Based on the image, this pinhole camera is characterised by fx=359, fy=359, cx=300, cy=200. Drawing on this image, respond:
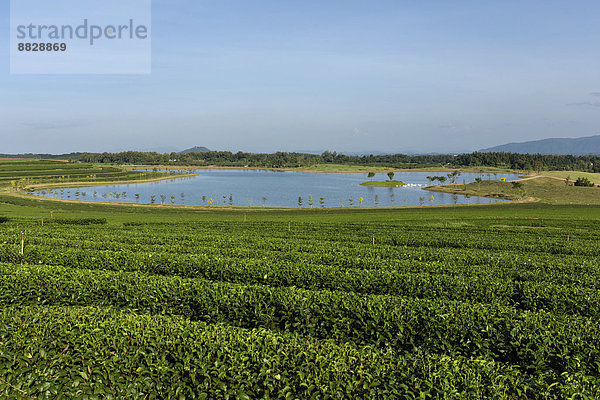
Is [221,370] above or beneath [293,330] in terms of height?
above

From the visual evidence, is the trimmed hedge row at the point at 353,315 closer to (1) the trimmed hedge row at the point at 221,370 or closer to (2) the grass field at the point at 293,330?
(2) the grass field at the point at 293,330

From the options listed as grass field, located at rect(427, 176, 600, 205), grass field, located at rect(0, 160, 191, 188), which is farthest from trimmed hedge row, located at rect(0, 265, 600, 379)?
grass field, located at rect(0, 160, 191, 188)

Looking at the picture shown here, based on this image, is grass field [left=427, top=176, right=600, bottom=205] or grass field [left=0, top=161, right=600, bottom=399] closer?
grass field [left=0, top=161, right=600, bottom=399]

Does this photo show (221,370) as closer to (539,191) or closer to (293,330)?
(293,330)

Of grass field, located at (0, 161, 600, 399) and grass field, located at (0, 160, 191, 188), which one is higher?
grass field, located at (0, 160, 191, 188)

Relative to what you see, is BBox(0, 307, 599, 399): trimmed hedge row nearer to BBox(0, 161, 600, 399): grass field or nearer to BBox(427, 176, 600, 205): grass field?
BBox(0, 161, 600, 399): grass field

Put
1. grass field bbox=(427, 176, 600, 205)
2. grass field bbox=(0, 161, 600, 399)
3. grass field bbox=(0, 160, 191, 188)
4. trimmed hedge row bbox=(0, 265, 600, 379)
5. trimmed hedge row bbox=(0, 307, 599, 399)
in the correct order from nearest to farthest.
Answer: trimmed hedge row bbox=(0, 307, 599, 399) → grass field bbox=(0, 161, 600, 399) → trimmed hedge row bbox=(0, 265, 600, 379) → grass field bbox=(427, 176, 600, 205) → grass field bbox=(0, 160, 191, 188)

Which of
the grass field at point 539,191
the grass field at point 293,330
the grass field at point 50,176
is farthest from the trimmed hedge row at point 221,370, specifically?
the grass field at point 50,176

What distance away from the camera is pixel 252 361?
7297 millimetres

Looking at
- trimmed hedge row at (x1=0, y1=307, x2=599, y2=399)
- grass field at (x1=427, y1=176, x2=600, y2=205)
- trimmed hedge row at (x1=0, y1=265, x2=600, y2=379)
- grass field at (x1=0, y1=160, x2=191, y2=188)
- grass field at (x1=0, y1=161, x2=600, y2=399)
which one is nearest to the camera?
trimmed hedge row at (x1=0, y1=307, x2=599, y2=399)

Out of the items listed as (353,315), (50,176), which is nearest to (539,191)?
(353,315)

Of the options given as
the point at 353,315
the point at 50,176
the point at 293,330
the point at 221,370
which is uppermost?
the point at 50,176

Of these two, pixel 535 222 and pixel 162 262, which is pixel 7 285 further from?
pixel 535 222

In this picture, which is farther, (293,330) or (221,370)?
(293,330)
